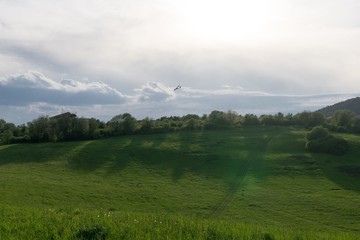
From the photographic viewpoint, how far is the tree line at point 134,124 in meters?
120

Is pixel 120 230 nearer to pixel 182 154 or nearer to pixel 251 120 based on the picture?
pixel 182 154

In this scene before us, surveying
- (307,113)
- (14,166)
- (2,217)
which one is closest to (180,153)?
(14,166)

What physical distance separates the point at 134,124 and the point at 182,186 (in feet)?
194

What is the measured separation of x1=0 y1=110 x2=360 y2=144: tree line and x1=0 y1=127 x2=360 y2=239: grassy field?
24.6 feet

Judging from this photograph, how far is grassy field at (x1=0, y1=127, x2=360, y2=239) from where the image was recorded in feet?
39.9

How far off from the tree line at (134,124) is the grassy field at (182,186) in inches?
296

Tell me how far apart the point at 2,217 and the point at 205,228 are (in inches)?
252

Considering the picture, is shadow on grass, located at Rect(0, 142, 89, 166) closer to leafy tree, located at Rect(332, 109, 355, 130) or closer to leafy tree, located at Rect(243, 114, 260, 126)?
leafy tree, located at Rect(243, 114, 260, 126)

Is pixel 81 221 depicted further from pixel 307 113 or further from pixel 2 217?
pixel 307 113

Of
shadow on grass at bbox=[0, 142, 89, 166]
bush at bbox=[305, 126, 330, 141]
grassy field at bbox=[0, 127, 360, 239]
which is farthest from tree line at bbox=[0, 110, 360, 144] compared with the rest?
bush at bbox=[305, 126, 330, 141]

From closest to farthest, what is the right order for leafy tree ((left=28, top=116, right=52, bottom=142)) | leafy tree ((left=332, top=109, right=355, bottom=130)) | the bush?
the bush, leafy tree ((left=28, top=116, right=52, bottom=142)), leafy tree ((left=332, top=109, right=355, bottom=130))

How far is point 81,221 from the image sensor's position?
41.7 ft

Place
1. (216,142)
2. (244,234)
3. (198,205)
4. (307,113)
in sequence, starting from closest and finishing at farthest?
(244,234) → (198,205) → (216,142) → (307,113)

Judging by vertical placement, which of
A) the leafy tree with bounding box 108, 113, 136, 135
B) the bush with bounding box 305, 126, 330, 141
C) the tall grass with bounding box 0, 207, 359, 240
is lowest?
the tall grass with bounding box 0, 207, 359, 240
